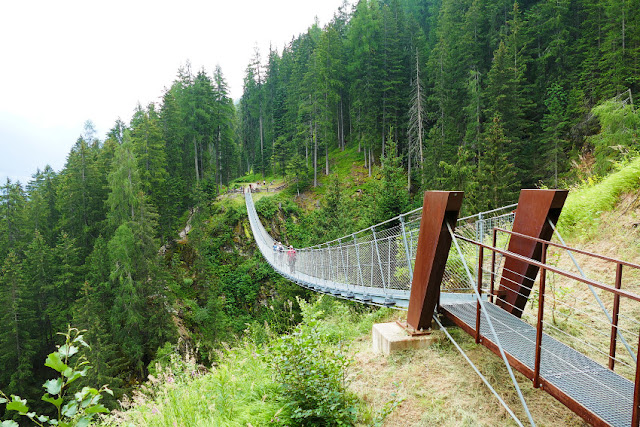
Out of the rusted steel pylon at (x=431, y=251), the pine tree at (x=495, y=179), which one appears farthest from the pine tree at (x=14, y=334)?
the pine tree at (x=495, y=179)

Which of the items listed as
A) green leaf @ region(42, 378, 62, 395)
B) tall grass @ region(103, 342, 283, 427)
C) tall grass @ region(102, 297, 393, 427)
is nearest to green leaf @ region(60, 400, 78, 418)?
green leaf @ region(42, 378, 62, 395)

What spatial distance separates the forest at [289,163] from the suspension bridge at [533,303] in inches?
249

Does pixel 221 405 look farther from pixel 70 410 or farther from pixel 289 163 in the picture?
pixel 289 163

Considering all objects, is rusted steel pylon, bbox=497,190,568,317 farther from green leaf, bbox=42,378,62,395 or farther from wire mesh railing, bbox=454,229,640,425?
green leaf, bbox=42,378,62,395

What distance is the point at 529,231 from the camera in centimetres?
287

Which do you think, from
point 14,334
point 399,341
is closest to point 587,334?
point 399,341

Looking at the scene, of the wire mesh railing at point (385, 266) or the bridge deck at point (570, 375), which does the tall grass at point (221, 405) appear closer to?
the bridge deck at point (570, 375)

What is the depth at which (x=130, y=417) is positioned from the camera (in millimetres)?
3031

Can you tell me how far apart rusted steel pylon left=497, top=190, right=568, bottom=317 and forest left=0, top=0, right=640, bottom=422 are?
6.82 meters

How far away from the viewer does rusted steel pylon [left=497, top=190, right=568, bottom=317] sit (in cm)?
273

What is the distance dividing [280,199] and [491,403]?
72.2 feet

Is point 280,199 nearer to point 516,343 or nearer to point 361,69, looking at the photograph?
point 361,69

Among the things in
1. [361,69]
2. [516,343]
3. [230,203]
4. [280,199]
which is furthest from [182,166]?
[516,343]

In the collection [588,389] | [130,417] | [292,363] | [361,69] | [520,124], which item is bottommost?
[130,417]
